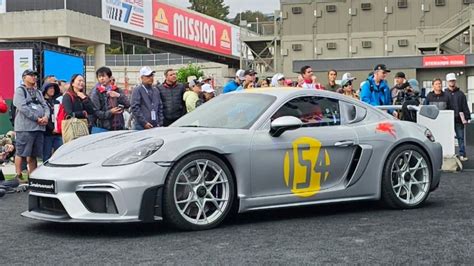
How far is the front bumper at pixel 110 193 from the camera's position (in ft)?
19.1

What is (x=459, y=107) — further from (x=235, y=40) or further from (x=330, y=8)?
(x=235, y=40)

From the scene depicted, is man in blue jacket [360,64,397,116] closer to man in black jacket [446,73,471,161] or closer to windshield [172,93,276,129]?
man in black jacket [446,73,471,161]

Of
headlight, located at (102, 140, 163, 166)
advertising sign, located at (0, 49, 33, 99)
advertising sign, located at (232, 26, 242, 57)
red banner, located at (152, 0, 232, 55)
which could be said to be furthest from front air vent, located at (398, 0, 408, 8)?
headlight, located at (102, 140, 163, 166)

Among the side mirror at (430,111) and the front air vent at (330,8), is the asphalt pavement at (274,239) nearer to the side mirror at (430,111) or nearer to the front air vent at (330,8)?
the side mirror at (430,111)

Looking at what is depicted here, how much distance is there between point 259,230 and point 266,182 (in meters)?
0.55

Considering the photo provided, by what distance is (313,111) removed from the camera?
7.12 m

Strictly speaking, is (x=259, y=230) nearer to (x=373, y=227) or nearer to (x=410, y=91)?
(x=373, y=227)

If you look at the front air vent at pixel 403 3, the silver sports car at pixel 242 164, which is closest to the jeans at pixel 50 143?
the silver sports car at pixel 242 164

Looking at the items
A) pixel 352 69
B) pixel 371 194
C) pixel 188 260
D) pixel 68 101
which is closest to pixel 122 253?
pixel 188 260

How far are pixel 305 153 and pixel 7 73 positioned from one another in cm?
1423

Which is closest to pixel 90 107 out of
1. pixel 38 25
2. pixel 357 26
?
pixel 38 25

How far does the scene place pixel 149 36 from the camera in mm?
44969

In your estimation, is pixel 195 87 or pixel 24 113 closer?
pixel 24 113

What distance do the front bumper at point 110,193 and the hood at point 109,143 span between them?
8.0 inches
